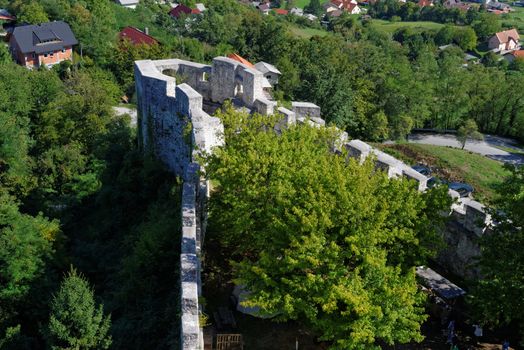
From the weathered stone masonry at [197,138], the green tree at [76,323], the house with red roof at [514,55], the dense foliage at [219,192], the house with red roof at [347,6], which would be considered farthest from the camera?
the house with red roof at [347,6]

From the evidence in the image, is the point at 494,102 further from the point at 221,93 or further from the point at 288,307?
the point at 288,307

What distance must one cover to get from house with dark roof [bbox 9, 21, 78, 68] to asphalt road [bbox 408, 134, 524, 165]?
35.9 m

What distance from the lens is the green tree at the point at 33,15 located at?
61938mm

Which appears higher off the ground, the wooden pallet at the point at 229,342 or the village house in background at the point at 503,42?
the wooden pallet at the point at 229,342

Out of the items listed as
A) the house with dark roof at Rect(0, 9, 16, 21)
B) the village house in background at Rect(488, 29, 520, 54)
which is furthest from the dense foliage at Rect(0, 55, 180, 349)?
the village house in background at Rect(488, 29, 520, 54)

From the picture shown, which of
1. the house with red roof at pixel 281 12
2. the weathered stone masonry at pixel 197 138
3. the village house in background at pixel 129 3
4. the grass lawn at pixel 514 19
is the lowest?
the house with red roof at pixel 281 12

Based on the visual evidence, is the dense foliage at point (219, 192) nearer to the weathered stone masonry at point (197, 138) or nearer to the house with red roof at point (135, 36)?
the weathered stone masonry at point (197, 138)

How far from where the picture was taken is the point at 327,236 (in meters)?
14.3

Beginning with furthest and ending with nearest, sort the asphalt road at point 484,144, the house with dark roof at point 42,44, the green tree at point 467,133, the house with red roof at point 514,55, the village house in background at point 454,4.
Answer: the village house in background at point 454,4, the house with red roof at point 514,55, the house with dark roof at point 42,44, the green tree at point 467,133, the asphalt road at point 484,144

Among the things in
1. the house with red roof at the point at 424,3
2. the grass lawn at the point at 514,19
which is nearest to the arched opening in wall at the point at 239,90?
the grass lawn at the point at 514,19

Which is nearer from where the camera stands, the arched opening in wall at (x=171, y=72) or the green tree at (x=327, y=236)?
the green tree at (x=327, y=236)

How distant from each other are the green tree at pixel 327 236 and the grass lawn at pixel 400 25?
120 m

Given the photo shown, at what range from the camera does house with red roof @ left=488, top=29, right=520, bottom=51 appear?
11875 centimetres

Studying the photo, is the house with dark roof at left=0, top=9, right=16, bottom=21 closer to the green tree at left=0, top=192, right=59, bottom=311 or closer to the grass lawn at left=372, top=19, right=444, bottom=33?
the green tree at left=0, top=192, right=59, bottom=311
